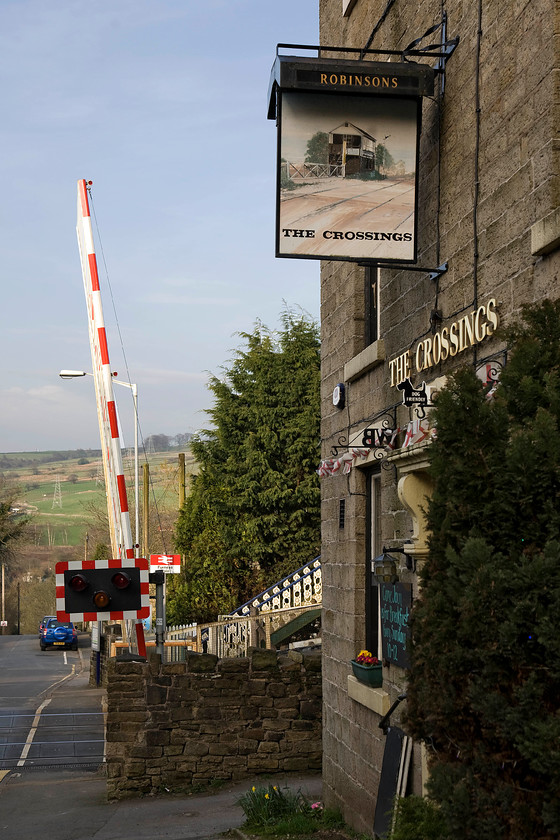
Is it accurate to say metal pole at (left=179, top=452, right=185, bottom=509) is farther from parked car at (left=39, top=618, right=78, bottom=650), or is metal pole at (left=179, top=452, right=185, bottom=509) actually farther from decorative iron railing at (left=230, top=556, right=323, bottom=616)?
decorative iron railing at (left=230, top=556, right=323, bottom=616)

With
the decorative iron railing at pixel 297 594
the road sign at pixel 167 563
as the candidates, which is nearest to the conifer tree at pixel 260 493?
the road sign at pixel 167 563

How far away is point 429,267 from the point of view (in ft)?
25.4

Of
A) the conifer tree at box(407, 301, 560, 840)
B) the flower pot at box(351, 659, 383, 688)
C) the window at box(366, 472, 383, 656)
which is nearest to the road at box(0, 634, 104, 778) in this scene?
the window at box(366, 472, 383, 656)

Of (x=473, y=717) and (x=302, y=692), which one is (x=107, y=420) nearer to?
(x=302, y=692)

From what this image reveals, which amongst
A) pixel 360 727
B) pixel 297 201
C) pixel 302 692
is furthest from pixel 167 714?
pixel 297 201

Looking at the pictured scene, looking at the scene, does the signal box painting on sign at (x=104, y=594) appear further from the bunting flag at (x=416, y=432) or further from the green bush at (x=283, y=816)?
the bunting flag at (x=416, y=432)

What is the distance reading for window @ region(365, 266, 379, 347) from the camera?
1010cm

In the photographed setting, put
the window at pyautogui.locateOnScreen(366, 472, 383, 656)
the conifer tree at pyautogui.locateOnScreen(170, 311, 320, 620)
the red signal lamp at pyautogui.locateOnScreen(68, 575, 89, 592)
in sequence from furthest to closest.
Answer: the conifer tree at pyautogui.locateOnScreen(170, 311, 320, 620) < the red signal lamp at pyautogui.locateOnScreen(68, 575, 89, 592) < the window at pyautogui.locateOnScreen(366, 472, 383, 656)

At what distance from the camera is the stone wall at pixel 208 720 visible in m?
13.3

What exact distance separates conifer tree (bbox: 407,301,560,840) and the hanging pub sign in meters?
3.28

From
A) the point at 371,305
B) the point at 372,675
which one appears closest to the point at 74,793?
the point at 372,675

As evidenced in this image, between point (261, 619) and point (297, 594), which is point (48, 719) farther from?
point (297, 594)

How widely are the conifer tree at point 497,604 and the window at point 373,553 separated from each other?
17.0ft

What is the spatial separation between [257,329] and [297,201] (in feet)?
82.5
